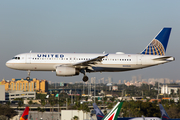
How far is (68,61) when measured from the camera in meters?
41.7

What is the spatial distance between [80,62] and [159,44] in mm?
16111

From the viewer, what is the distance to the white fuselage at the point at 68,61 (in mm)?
41312

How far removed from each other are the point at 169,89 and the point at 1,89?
11916 centimetres

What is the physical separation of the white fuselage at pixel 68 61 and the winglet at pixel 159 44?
3.49m

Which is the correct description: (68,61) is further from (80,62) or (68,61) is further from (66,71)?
(80,62)

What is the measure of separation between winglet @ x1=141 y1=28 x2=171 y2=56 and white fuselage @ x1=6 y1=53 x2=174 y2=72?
11.4 ft

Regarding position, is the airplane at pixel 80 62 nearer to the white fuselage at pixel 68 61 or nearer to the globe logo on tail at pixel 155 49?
the white fuselage at pixel 68 61

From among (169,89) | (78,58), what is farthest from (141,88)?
(78,58)

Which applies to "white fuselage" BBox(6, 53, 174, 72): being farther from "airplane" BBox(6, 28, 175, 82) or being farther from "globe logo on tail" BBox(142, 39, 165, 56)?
"globe logo on tail" BBox(142, 39, 165, 56)

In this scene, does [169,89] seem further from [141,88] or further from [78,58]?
[78,58]

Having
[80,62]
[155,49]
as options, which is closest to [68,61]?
[80,62]

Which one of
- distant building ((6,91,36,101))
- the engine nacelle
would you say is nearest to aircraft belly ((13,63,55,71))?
the engine nacelle

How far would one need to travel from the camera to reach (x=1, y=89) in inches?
5974

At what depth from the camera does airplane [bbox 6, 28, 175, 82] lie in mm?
41000
